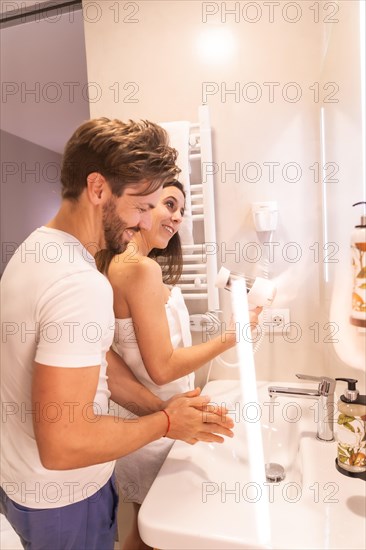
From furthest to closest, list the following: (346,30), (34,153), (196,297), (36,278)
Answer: (34,153)
(196,297)
(346,30)
(36,278)

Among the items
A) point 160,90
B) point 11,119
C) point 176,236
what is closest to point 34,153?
point 11,119

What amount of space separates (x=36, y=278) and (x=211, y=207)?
810 mm

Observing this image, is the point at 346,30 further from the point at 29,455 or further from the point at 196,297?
the point at 29,455

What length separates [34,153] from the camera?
206 centimetres

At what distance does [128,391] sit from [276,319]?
623mm

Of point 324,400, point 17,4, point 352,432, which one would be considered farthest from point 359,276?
point 17,4

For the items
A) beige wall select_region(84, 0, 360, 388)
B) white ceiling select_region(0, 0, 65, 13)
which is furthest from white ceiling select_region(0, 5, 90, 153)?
beige wall select_region(84, 0, 360, 388)

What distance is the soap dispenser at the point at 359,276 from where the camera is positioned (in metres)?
0.66

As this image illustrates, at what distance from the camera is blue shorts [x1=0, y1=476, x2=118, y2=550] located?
2.65ft

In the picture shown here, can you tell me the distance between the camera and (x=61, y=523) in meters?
0.81

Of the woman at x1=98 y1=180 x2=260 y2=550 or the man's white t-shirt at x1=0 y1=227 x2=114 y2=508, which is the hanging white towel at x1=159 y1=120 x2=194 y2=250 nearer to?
the woman at x1=98 y1=180 x2=260 y2=550

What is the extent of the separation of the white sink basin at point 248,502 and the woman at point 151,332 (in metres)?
0.19

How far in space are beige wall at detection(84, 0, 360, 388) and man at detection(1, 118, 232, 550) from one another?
565 millimetres

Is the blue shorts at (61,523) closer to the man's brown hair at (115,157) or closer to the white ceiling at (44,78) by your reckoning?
the man's brown hair at (115,157)
